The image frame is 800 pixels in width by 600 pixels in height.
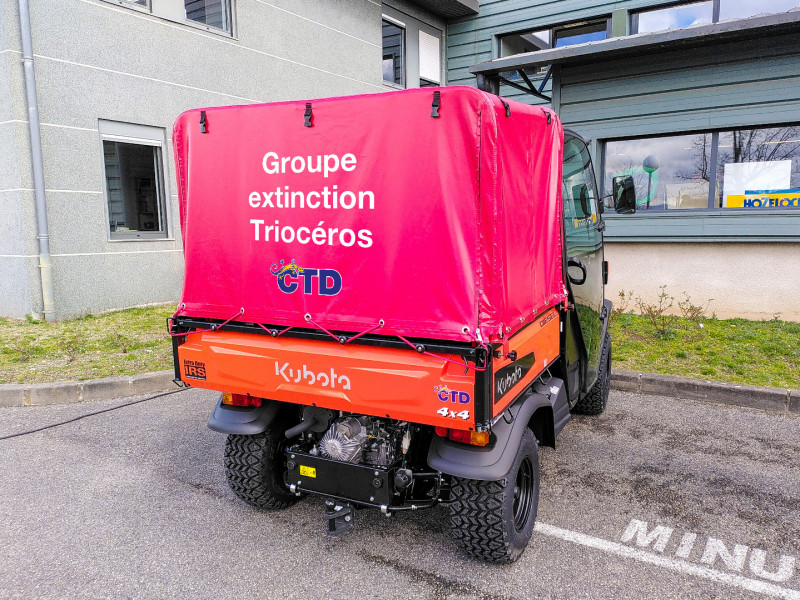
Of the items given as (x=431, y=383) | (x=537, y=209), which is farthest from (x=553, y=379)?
(x=431, y=383)

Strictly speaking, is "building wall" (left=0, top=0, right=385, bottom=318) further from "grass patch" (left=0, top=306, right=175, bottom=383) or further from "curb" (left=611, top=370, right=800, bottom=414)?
"curb" (left=611, top=370, right=800, bottom=414)

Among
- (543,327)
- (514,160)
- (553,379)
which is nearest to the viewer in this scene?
(514,160)

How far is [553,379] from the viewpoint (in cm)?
362

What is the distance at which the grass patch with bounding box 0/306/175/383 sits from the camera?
5.85 meters

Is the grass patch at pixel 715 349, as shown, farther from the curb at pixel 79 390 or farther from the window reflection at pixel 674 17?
the window reflection at pixel 674 17

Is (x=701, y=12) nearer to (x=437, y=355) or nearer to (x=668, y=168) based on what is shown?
(x=668, y=168)

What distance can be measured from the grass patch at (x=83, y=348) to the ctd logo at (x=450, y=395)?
4339 millimetres

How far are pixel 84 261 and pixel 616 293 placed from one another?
7.90 meters

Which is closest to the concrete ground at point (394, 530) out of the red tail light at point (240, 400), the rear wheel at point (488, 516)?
the rear wheel at point (488, 516)

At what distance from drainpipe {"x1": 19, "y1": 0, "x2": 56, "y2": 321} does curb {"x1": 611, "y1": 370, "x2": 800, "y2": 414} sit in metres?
7.16

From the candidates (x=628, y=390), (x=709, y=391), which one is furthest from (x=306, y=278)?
(x=709, y=391)

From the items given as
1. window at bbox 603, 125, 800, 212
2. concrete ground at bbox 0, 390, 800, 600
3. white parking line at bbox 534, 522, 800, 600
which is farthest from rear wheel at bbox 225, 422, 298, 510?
window at bbox 603, 125, 800, 212

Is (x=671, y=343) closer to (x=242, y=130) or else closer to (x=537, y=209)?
(x=537, y=209)

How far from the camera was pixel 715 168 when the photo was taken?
27.7 ft
